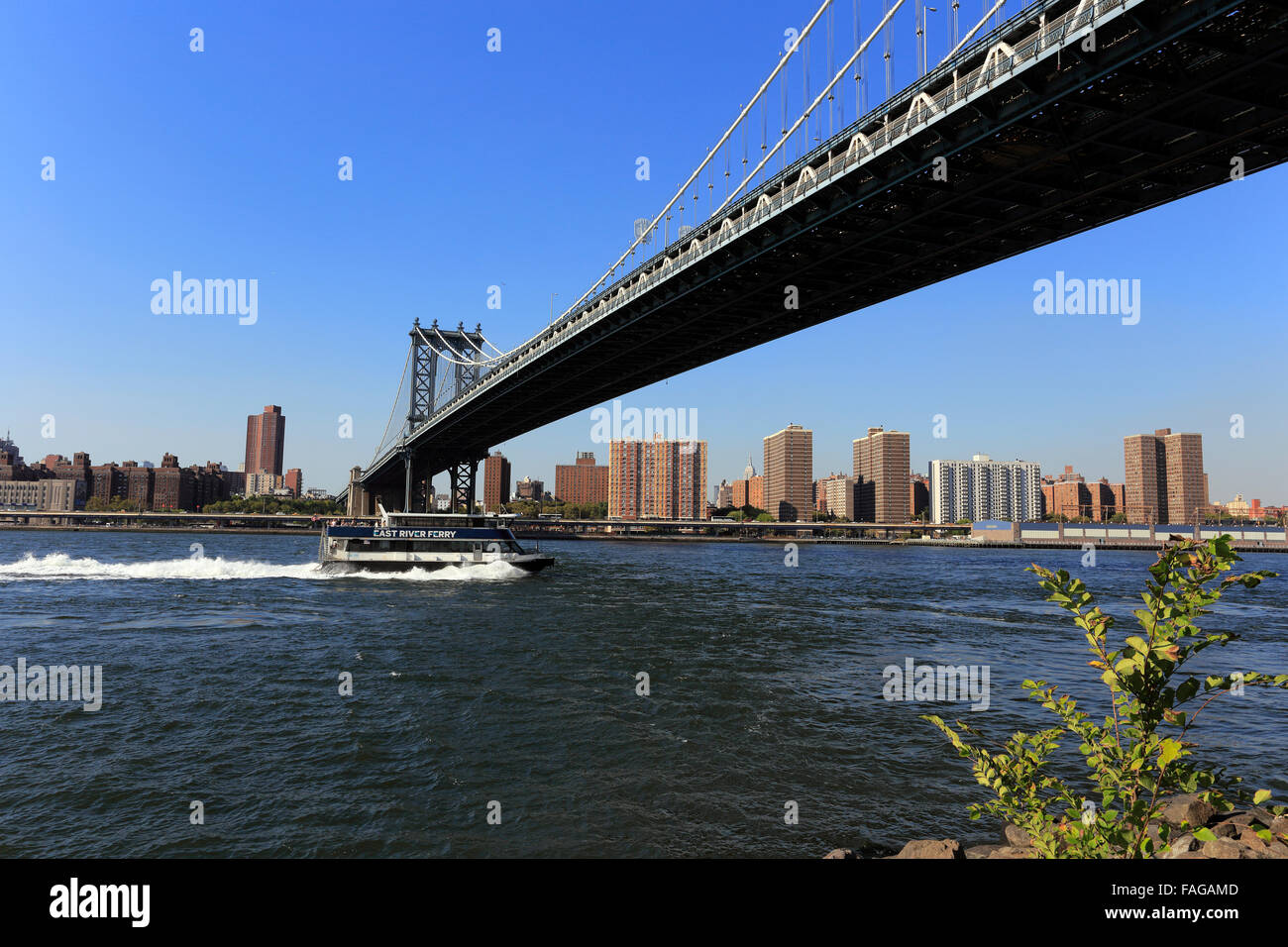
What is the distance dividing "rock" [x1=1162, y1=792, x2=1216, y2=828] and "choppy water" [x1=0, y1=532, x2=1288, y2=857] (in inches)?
96.7

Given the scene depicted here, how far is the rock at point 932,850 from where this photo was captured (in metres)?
7.57

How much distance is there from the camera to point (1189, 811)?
26.8ft

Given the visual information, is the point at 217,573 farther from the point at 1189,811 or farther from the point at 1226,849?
the point at 1226,849

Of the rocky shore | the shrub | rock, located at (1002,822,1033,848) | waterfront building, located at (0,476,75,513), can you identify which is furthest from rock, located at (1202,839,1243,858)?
waterfront building, located at (0,476,75,513)

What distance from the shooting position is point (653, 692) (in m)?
16.7

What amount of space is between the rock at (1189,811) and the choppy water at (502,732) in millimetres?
2455

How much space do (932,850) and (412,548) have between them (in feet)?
151

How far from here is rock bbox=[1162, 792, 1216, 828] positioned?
8.20 m

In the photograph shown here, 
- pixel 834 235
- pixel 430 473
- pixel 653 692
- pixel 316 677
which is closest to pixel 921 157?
pixel 834 235

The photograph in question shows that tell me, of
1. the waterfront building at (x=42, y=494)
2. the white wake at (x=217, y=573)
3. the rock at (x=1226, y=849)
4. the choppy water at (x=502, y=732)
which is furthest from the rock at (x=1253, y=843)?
the waterfront building at (x=42, y=494)

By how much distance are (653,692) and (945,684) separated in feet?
→ 25.6

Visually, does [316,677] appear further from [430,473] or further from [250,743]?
[430,473]

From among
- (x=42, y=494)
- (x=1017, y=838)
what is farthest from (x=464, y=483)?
(x=42, y=494)
